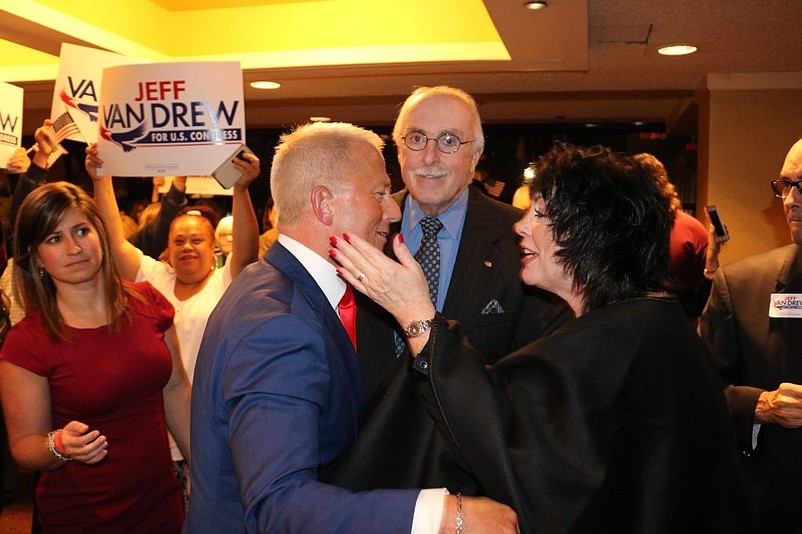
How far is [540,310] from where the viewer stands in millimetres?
2457

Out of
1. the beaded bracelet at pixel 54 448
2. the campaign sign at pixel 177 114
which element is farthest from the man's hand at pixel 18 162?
the beaded bracelet at pixel 54 448

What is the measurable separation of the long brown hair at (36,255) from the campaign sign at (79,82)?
104 cm

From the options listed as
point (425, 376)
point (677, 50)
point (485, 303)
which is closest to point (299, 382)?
point (425, 376)

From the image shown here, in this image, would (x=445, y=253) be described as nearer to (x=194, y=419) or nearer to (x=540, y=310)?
(x=540, y=310)

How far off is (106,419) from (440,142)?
55.8 inches

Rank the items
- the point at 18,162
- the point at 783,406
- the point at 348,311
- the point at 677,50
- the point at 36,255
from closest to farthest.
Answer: the point at 348,311, the point at 783,406, the point at 36,255, the point at 18,162, the point at 677,50

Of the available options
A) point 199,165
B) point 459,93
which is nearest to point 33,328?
point 199,165

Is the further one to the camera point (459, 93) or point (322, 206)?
point (459, 93)

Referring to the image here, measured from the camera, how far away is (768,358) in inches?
90.7

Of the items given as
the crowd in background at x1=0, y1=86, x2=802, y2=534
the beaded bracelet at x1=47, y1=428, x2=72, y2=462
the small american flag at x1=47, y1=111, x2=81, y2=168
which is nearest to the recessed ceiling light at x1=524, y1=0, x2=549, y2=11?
the crowd in background at x1=0, y1=86, x2=802, y2=534

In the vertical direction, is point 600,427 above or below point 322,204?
below

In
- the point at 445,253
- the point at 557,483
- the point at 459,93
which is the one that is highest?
the point at 459,93

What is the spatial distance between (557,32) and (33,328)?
3627 millimetres

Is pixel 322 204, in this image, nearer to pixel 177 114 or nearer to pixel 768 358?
pixel 768 358
